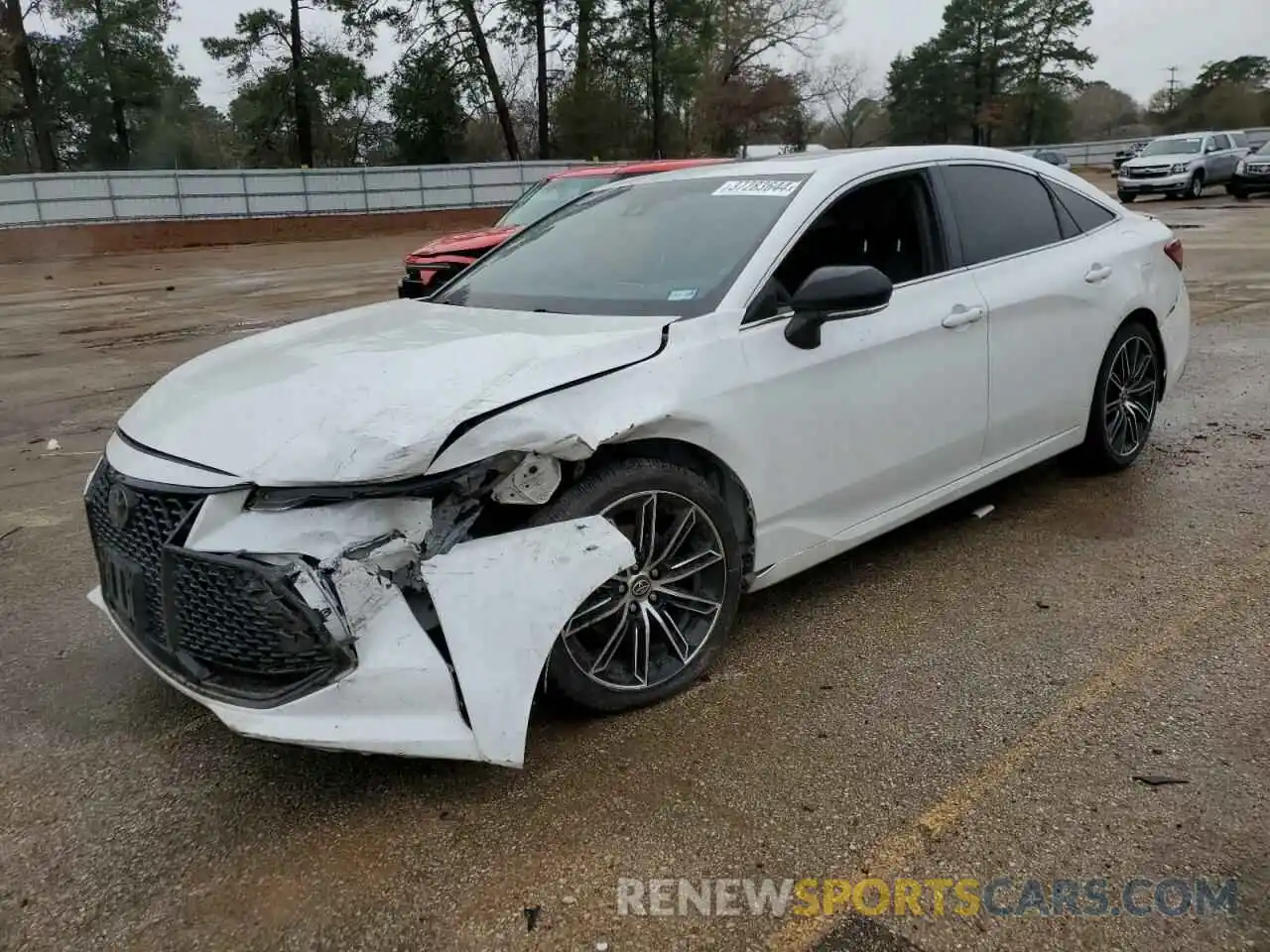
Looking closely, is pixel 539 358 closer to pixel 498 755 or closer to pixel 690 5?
pixel 498 755

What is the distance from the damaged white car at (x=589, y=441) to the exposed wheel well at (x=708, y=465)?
0.01 m

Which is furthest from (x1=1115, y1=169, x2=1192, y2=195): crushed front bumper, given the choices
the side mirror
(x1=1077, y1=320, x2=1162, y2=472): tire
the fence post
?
the side mirror

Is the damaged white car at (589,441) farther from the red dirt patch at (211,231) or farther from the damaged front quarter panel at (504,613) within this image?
the red dirt patch at (211,231)

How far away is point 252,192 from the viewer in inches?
1113

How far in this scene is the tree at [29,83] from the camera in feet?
116

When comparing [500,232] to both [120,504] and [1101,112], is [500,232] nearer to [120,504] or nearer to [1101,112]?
[120,504]

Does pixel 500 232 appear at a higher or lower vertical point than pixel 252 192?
lower

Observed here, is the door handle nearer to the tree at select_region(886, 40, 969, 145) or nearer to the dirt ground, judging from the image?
the dirt ground

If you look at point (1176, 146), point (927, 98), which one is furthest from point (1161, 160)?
point (927, 98)

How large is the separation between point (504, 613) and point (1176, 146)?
104ft

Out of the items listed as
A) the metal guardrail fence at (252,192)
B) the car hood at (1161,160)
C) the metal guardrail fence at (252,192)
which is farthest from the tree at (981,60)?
the metal guardrail fence at (252,192)

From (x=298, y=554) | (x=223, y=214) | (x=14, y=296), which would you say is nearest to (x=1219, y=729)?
(x=298, y=554)

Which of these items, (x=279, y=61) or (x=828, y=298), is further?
(x=279, y=61)

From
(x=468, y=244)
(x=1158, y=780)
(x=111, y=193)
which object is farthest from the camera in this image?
(x=111, y=193)
